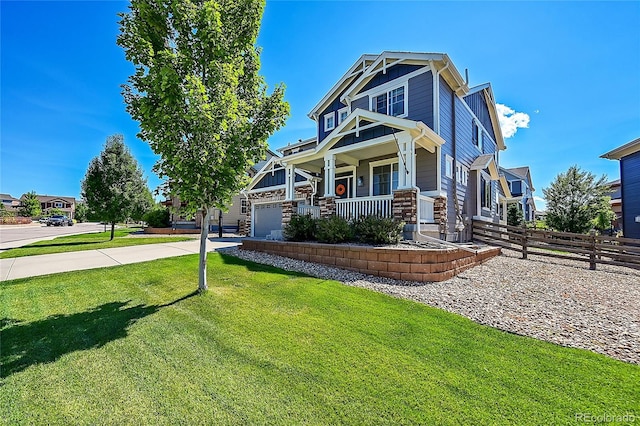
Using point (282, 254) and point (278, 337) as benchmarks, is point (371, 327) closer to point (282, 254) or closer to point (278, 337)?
point (278, 337)

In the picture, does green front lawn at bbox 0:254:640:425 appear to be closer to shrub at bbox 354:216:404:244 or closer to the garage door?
shrub at bbox 354:216:404:244

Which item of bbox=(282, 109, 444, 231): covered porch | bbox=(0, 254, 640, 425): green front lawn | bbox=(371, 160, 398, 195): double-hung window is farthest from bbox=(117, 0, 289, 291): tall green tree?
bbox=(371, 160, 398, 195): double-hung window

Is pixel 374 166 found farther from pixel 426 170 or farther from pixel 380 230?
pixel 380 230

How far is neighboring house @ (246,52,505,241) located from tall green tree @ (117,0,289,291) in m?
5.17

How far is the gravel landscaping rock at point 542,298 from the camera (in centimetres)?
381

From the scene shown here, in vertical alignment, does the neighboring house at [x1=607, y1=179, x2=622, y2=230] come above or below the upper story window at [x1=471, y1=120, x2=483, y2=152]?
below

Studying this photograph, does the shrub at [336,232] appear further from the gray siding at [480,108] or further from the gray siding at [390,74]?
the gray siding at [480,108]

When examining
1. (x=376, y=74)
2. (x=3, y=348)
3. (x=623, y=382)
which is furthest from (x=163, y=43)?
(x=376, y=74)

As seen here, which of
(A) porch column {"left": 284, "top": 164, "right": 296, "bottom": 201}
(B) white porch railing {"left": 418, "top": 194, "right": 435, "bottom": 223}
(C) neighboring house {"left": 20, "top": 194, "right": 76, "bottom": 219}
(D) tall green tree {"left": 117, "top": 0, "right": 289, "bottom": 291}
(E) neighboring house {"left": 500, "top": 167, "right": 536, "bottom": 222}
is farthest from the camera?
(C) neighboring house {"left": 20, "top": 194, "right": 76, "bottom": 219}

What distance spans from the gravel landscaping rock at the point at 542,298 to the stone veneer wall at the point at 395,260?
0.24 metres

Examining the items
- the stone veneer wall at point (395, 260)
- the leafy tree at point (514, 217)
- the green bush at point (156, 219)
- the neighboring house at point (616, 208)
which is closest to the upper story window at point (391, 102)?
the stone veneer wall at point (395, 260)

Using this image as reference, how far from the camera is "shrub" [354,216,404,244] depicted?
7.49m

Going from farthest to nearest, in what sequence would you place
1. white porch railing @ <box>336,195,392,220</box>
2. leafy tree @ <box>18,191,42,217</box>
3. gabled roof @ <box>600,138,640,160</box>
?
leafy tree @ <box>18,191,42,217</box> → gabled roof @ <box>600,138,640,160</box> → white porch railing @ <box>336,195,392,220</box>

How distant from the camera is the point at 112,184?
15.3 meters
